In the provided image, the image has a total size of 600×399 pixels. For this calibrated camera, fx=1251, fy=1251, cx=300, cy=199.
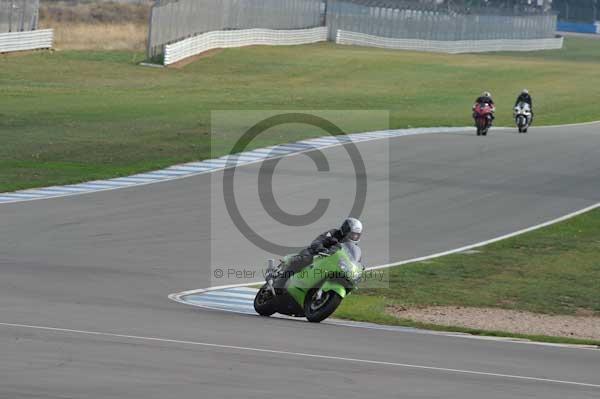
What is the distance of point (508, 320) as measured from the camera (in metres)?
18.1

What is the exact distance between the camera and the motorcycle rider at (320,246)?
15.8 meters

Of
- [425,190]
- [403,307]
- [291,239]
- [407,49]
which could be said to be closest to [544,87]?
[407,49]

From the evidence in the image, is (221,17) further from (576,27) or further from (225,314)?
(576,27)

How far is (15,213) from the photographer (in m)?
25.2

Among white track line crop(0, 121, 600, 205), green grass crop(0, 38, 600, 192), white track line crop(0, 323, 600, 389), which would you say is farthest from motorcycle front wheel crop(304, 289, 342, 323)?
green grass crop(0, 38, 600, 192)

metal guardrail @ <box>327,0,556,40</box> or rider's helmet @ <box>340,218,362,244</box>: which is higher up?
metal guardrail @ <box>327,0,556,40</box>

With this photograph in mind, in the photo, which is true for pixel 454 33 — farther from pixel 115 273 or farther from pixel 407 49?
pixel 115 273

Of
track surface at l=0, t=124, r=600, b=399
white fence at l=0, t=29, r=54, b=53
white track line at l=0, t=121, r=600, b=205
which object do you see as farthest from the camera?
white fence at l=0, t=29, r=54, b=53

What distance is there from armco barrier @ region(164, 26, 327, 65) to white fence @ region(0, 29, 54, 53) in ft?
21.6

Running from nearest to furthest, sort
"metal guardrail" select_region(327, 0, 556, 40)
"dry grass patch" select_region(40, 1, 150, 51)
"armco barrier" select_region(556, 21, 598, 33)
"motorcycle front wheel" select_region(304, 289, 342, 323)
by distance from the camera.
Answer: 1. "motorcycle front wheel" select_region(304, 289, 342, 323)
2. "dry grass patch" select_region(40, 1, 150, 51)
3. "metal guardrail" select_region(327, 0, 556, 40)
4. "armco barrier" select_region(556, 21, 598, 33)

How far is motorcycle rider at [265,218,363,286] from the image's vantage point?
15.8 m

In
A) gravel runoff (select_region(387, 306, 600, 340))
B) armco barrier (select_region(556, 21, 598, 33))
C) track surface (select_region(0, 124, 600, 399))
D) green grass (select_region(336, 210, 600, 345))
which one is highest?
armco barrier (select_region(556, 21, 598, 33))

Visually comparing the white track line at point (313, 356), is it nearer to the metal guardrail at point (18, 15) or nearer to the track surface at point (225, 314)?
the track surface at point (225, 314)

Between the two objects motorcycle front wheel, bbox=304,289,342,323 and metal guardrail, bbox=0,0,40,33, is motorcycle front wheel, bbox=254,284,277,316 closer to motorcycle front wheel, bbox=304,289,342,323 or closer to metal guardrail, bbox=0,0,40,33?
motorcycle front wheel, bbox=304,289,342,323
